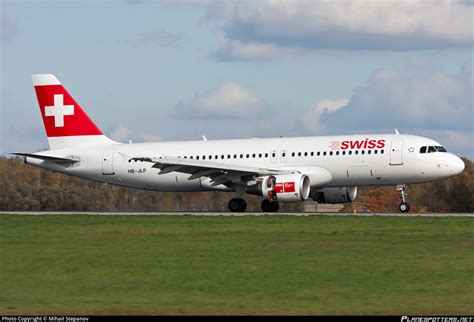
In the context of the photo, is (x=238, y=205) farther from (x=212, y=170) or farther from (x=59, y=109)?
(x=59, y=109)

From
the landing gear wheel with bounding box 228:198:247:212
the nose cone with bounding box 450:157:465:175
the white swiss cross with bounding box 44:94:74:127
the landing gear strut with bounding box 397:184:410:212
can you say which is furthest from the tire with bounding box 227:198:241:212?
the white swiss cross with bounding box 44:94:74:127

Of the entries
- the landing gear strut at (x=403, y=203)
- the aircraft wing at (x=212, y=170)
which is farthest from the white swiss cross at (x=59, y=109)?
the landing gear strut at (x=403, y=203)

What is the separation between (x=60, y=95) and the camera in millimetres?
51375

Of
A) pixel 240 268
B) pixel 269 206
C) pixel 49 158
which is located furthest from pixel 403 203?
pixel 240 268

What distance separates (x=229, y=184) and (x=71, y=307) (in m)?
29.0

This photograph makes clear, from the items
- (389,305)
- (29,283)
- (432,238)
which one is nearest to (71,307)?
(29,283)

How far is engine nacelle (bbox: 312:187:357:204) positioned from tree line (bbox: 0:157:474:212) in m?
6.68

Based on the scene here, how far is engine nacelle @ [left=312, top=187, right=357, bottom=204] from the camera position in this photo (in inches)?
1882

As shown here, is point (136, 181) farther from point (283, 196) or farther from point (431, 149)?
point (431, 149)

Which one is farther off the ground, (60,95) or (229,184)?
(60,95)

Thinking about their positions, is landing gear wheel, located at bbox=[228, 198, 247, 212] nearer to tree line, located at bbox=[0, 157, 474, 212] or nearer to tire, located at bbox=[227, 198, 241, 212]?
tire, located at bbox=[227, 198, 241, 212]

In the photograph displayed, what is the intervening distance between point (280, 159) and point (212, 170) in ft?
10.9

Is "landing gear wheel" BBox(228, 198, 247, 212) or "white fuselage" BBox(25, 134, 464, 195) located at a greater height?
"white fuselage" BBox(25, 134, 464, 195)

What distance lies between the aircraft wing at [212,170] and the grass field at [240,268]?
8.52m
